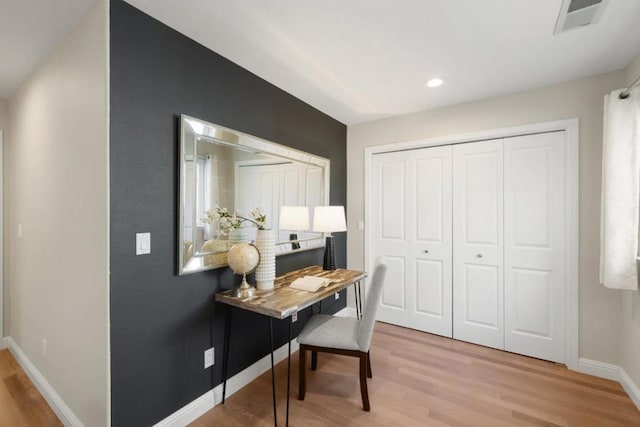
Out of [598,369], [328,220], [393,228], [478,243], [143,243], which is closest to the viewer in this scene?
[143,243]

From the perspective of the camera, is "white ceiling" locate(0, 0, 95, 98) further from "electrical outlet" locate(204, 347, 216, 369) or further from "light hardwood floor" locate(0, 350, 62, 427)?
"light hardwood floor" locate(0, 350, 62, 427)

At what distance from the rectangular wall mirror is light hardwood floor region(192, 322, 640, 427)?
102cm

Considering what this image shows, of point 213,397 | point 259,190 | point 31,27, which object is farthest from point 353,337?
point 31,27

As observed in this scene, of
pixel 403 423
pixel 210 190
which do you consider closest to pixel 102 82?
pixel 210 190

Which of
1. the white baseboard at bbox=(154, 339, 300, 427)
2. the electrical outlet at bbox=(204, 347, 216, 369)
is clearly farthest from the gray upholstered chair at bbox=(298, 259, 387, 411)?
the electrical outlet at bbox=(204, 347, 216, 369)

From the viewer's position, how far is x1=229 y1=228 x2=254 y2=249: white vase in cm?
201

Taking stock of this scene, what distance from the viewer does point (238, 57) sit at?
Answer: 1983 mm

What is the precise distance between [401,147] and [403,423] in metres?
2.51

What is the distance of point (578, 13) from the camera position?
5.09ft

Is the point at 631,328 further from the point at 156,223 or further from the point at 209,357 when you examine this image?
the point at 156,223

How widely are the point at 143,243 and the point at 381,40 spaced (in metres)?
1.89

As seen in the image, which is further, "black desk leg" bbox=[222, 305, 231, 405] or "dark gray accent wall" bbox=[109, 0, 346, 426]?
"black desk leg" bbox=[222, 305, 231, 405]

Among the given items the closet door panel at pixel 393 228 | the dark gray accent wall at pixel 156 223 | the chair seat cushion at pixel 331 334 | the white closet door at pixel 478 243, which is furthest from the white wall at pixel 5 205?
the white closet door at pixel 478 243

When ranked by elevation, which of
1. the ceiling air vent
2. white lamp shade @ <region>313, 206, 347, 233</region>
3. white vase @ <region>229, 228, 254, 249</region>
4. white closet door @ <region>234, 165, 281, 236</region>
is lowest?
white vase @ <region>229, 228, 254, 249</region>
